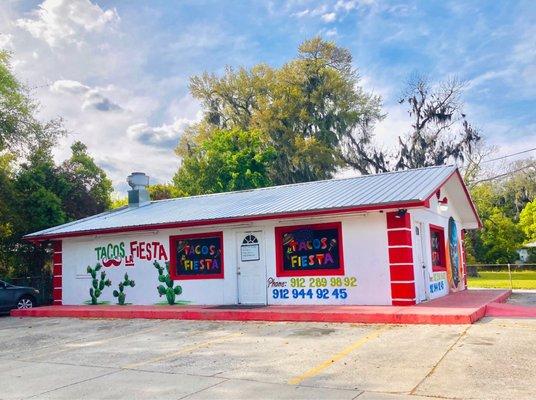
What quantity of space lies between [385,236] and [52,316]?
37.3 feet

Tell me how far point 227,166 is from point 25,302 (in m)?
→ 18.7

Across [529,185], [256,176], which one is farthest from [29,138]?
[529,185]

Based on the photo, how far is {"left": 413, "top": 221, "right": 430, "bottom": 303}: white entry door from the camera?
45.1 ft

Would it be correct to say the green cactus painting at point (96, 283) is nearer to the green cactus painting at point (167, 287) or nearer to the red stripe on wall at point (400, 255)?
the green cactus painting at point (167, 287)

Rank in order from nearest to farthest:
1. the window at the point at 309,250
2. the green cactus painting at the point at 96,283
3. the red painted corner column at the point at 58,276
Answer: the window at the point at 309,250
the green cactus painting at the point at 96,283
the red painted corner column at the point at 58,276

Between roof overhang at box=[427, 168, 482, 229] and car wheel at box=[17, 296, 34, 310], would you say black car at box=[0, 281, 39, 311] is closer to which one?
car wheel at box=[17, 296, 34, 310]

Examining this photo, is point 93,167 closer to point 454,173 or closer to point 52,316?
point 52,316

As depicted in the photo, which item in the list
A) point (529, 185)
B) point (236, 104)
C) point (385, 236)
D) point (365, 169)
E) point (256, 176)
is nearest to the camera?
point (385, 236)

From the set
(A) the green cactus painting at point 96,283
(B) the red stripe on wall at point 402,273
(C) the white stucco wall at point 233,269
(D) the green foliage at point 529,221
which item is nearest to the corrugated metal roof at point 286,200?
(C) the white stucco wall at point 233,269

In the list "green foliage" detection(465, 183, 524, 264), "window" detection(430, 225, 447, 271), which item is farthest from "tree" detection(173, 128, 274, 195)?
"green foliage" detection(465, 183, 524, 264)

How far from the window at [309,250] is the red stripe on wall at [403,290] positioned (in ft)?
5.00

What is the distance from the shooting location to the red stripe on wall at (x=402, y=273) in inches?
518

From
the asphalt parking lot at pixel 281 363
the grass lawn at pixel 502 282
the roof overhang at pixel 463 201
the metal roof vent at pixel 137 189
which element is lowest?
the grass lawn at pixel 502 282

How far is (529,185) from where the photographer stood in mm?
50469
